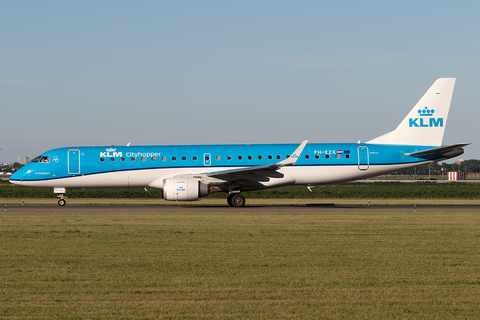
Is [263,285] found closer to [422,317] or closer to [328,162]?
[422,317]

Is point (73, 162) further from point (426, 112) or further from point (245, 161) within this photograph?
point (426, 112)

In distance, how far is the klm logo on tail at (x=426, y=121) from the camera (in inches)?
1153

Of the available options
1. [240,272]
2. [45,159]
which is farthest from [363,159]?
[240,272]

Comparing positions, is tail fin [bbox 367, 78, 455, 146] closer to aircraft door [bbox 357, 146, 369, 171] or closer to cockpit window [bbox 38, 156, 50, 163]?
aircraft door [bbox 357, 146, 369, 171]

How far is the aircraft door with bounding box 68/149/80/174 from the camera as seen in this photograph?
94.1 ft

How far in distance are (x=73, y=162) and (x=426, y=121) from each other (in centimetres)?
2061

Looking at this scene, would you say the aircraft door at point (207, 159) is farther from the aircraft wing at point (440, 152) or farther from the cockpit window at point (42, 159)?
the aircraft wing at point (440, 152)

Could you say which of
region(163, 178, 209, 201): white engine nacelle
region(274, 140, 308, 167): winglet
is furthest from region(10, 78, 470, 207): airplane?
region(163, 178, 209, 201): white engine nacelle

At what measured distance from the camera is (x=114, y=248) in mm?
12211

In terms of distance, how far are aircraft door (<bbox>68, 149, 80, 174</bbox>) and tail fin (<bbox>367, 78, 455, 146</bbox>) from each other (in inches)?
703

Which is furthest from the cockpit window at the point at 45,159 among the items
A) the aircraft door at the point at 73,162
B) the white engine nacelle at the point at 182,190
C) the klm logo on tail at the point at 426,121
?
the klm logo on tail at the point at 426,121

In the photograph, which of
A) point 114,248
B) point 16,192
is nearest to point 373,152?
point 114,248

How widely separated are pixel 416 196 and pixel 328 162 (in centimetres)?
1768

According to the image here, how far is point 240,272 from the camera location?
9258mm
